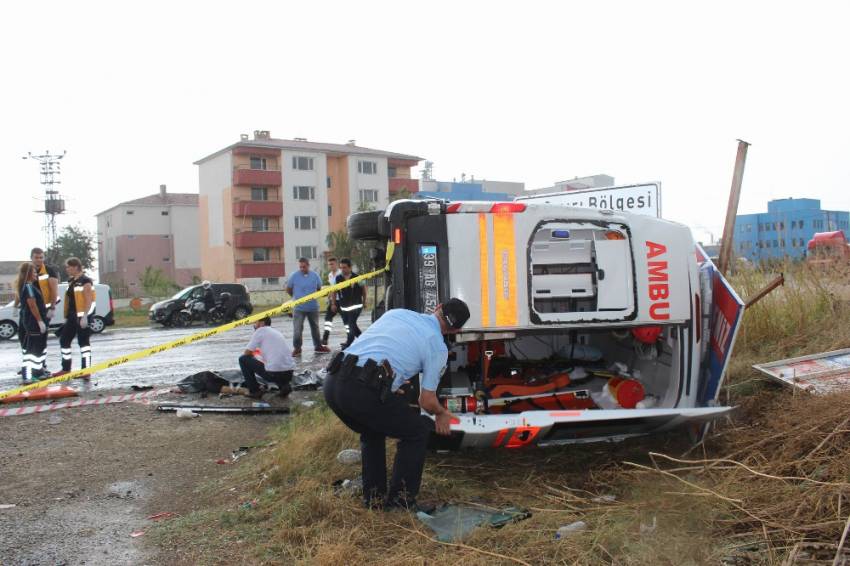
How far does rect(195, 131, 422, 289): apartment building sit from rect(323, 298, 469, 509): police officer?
182 feet

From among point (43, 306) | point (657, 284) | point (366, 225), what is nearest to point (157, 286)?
point (43, 306)

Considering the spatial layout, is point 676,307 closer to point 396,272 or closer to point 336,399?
point 396,272

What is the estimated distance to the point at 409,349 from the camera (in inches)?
173

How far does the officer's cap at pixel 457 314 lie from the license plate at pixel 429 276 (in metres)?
0.40

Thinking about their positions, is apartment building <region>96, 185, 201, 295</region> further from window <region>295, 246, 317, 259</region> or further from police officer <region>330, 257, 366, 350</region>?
police officer <region>330, 257, 366, 350</region>

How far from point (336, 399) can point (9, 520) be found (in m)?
2.33

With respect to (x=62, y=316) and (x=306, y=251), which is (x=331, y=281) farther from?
(x=306, y=251)

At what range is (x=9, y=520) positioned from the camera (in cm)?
476

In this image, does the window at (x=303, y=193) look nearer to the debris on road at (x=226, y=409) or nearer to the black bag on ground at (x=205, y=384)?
the black bag on ground at (x=205, y=384)

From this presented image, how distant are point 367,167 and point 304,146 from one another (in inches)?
232

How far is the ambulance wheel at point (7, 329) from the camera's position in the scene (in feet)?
66.8

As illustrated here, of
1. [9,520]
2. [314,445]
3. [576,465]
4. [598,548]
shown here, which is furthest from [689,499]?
[9,520]

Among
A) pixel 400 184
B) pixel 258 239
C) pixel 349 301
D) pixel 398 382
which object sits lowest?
pixel 398 382

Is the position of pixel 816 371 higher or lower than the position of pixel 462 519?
higher
